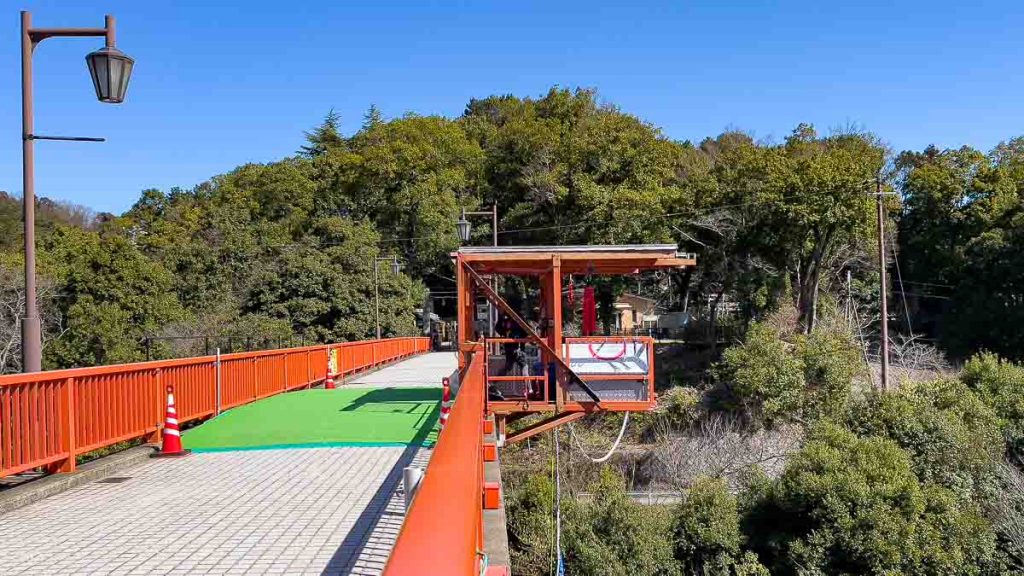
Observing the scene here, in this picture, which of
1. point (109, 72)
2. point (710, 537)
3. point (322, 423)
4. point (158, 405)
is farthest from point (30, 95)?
point (710, 537)

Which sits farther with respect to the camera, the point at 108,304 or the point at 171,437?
the point at 108,304

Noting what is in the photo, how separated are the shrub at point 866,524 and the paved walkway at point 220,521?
12.3 meters

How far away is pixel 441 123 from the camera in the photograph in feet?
225

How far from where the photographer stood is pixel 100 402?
355 inches

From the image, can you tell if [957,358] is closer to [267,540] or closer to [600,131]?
[600,131]

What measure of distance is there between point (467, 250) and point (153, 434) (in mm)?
5667

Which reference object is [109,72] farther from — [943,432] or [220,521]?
[943,432]

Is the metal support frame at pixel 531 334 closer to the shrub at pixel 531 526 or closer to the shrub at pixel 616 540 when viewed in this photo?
the shrub at pixel 531 526

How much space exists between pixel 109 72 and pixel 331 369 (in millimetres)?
14282

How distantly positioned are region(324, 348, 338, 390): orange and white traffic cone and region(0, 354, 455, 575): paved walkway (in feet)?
35.9

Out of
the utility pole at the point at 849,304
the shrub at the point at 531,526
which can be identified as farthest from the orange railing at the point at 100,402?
the utility pole at the point at 849,304

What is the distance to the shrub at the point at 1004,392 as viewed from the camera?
77.5 feet

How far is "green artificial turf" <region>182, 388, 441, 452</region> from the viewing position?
11.0 meters

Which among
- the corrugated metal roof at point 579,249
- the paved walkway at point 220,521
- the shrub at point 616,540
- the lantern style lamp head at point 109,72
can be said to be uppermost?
the lantern style lamp head at point 109,72
